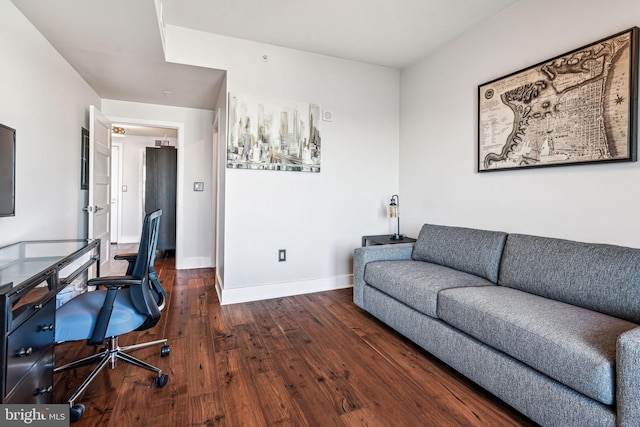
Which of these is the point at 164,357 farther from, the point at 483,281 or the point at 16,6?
the point at 16,6

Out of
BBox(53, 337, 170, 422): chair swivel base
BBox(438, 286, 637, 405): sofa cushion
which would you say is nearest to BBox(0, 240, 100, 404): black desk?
BBox(53, 337, 170, 422): chair swivel base

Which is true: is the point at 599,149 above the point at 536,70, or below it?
below

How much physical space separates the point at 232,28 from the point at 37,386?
9.40 ft

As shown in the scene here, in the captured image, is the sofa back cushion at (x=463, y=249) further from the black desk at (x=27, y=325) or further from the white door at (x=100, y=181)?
the white door at (x=100, y=181)

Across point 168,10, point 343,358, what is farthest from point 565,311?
point 168,10

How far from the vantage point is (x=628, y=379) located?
3.55ft

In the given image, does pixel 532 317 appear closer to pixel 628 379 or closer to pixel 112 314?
pixel 628 379

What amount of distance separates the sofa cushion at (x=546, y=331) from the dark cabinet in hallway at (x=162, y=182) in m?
4.53

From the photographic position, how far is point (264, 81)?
10.2ft

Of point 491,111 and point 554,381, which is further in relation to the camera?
point 491,111

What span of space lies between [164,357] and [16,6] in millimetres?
2435

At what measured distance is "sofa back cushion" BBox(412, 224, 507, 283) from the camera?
2254mm

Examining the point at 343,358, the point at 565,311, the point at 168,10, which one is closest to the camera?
the point at 565,311

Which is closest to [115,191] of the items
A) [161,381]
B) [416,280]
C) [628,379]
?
[161,381]
